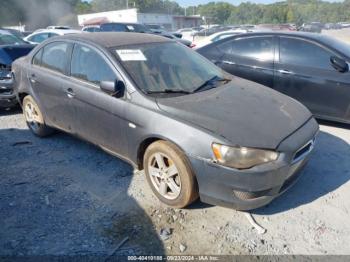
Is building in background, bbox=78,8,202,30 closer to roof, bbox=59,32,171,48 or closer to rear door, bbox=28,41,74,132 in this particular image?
rear door, bbox=28,41,74,132

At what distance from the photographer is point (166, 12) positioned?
10025cm

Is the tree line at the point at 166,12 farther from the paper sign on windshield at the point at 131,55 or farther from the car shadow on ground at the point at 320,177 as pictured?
the car shadow on ground at the point at 320,177

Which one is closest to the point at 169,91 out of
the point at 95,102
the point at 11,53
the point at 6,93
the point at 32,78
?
the point at 95,102

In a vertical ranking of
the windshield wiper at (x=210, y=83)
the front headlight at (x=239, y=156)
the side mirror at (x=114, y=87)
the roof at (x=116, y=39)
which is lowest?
the front headlight at (x=239, y=156)

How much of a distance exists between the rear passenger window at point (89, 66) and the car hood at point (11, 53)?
294cm

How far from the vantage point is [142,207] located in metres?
3.08

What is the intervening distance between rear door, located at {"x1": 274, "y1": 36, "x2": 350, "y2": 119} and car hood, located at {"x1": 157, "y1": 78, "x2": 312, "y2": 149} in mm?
1632

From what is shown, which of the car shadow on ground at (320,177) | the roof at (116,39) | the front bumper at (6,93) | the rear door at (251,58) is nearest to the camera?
the car shadow on ground at (320,177)

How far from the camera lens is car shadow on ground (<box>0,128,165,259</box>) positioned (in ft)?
8.54

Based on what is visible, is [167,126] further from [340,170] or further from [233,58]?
[233,58]

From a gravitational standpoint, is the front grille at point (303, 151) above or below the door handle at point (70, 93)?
below

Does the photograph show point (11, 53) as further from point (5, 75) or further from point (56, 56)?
point (56, 56)

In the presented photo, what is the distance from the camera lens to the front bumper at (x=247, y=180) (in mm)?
2541

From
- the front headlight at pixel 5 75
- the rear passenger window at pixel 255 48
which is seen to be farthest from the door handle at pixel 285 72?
the front headlight at pixel 5 75
